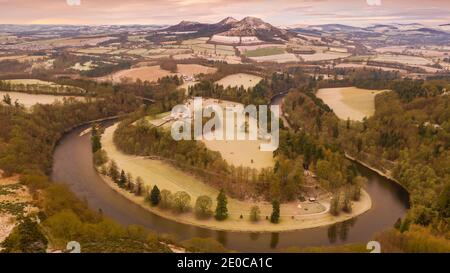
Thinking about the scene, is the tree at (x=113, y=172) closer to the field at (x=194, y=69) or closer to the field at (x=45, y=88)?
the field at (x=45, y=88)

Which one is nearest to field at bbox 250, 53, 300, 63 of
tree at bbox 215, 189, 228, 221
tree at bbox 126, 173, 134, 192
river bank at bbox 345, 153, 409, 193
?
river bank at bbox 345, 153, 409, 193

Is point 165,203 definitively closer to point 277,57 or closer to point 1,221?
point 1,221

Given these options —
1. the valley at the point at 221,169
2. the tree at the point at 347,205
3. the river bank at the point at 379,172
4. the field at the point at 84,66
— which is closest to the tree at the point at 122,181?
the valley at the point at 221,169

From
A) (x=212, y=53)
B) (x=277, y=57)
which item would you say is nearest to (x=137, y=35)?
(x=212, y=53)

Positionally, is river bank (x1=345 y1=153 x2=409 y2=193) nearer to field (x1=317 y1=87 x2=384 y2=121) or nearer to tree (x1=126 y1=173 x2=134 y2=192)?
field (x1=317 y1=87 x2=384 y2=121)

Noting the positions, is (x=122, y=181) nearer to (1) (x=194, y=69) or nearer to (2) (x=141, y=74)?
(2) (x=141, y=74)

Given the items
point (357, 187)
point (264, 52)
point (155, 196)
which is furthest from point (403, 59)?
point (155, 196)
